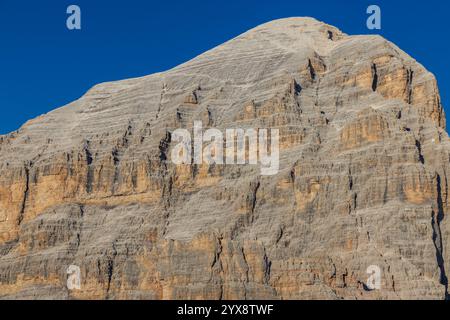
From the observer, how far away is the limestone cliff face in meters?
164

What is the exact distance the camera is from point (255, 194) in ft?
577

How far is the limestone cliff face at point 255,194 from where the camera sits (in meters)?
164

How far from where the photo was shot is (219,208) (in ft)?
580

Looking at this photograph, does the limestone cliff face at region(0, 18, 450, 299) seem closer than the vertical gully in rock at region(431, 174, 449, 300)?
No

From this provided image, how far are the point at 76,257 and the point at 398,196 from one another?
3716 centimetres

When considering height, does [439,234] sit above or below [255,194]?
below

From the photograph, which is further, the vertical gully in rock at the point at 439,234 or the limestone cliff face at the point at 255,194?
the limestone cliff face at the point at 255,194

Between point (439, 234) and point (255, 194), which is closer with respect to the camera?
point (439, 234)

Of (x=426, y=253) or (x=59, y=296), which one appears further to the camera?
(x=59, y=296)
